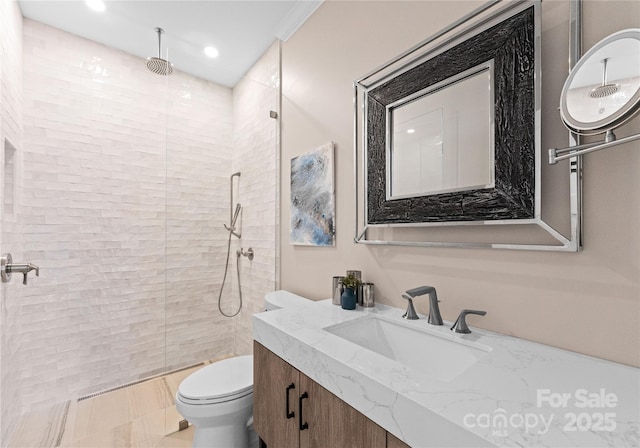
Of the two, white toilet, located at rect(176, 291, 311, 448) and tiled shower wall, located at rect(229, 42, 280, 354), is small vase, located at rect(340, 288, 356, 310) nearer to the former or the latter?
white toilet, located at rect(176, 291, 311, 448)

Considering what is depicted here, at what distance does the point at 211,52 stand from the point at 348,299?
2150 millimetres

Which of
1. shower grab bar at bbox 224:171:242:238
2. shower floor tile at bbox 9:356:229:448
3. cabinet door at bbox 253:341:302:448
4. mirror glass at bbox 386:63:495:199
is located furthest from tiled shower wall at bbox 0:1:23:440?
mirror glass at bbox 386:63:495:199

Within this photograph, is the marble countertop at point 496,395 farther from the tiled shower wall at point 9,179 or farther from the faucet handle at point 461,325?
the tiled shower wall at point 9,179

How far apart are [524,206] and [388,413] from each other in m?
0.73

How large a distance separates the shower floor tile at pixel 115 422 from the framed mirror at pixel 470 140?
1673 millimetres

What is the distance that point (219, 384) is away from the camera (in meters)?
1.57

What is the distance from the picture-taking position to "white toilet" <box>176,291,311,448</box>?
1448mm

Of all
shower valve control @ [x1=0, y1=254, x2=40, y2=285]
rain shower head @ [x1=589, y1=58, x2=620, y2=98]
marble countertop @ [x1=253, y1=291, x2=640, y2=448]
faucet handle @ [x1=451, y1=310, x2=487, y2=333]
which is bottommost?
marble countertop @ [x1=253, y1=291, x2=640, y2=448]

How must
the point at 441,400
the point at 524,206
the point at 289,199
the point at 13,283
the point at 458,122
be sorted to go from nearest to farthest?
the point at 441,400 < the point at 524,206 < the point at 458,122 < the point at 13,283 < the point at 289,199

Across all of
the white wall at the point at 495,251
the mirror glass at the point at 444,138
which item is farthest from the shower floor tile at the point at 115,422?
the mirror glass at the point at 444,138

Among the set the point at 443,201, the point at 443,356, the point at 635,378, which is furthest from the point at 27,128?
the point at 635,378

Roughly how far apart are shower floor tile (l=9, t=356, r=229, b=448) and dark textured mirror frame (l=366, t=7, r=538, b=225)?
1.94 m

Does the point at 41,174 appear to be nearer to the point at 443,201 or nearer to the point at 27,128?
the point at 27,128

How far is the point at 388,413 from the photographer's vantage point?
2.36 ft
